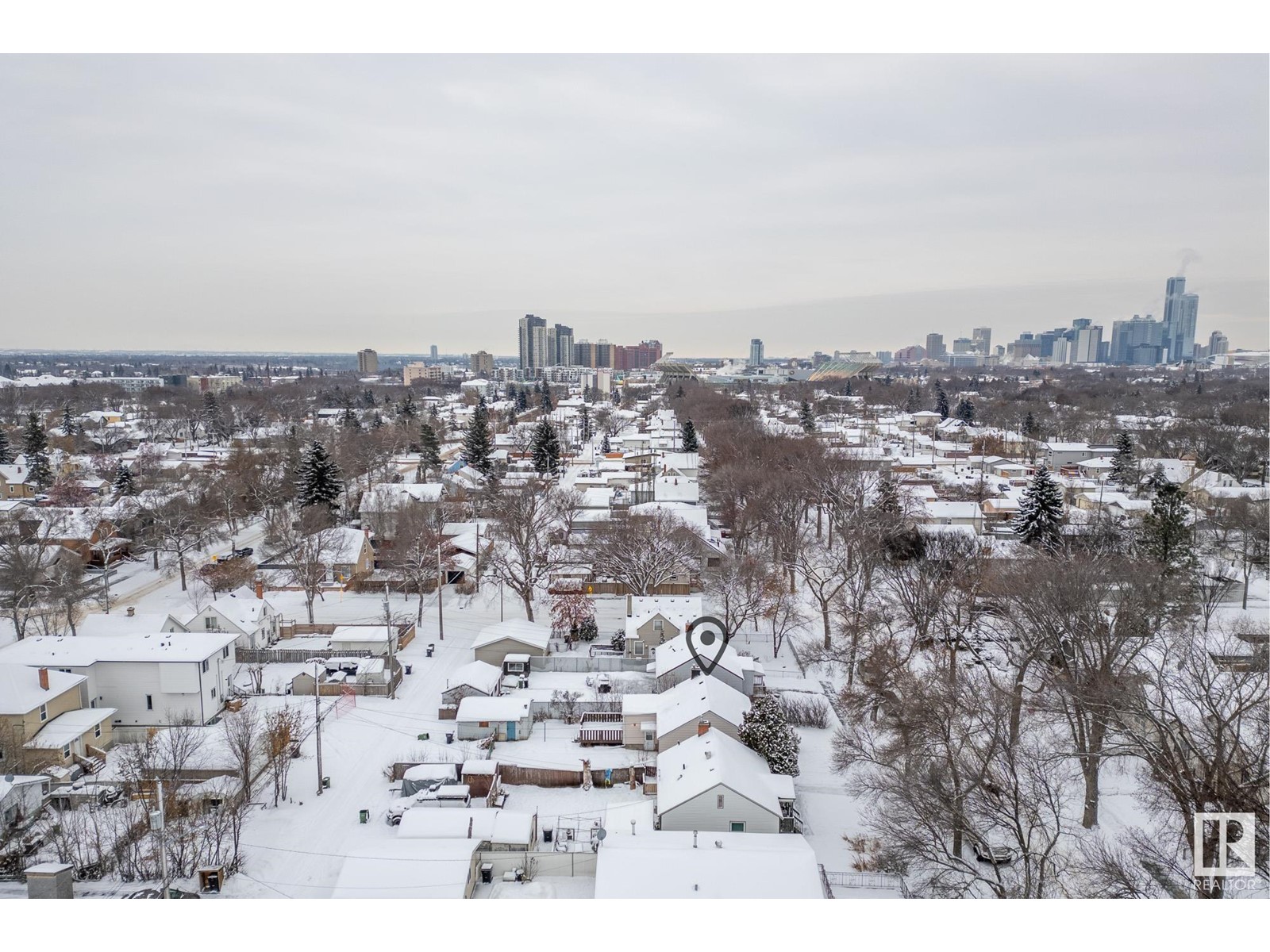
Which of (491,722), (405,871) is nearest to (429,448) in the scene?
(491,722)

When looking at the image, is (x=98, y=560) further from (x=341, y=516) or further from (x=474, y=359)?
(x=474, y=359)

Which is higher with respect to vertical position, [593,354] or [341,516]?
[593,354]

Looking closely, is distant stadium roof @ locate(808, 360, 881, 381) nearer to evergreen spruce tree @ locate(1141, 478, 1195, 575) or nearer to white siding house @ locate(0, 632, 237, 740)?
evergreen spruce tree @ locate(1141, 478, 1195, 575)

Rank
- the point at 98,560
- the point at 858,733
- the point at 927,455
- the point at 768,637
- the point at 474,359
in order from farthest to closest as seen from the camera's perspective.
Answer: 1. the point at 474,359
2. the point at 927,455
3. the point at 98,560
4. the point at 768,637
5. the point at 858,733

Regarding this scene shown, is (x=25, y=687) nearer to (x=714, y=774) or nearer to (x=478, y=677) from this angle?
(x=478, y=677)

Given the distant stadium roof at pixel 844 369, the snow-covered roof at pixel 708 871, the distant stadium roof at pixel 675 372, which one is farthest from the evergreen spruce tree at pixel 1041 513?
the distant stadium roof at pixel 844 369

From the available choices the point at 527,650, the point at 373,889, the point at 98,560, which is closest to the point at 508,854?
the point at 373,889
